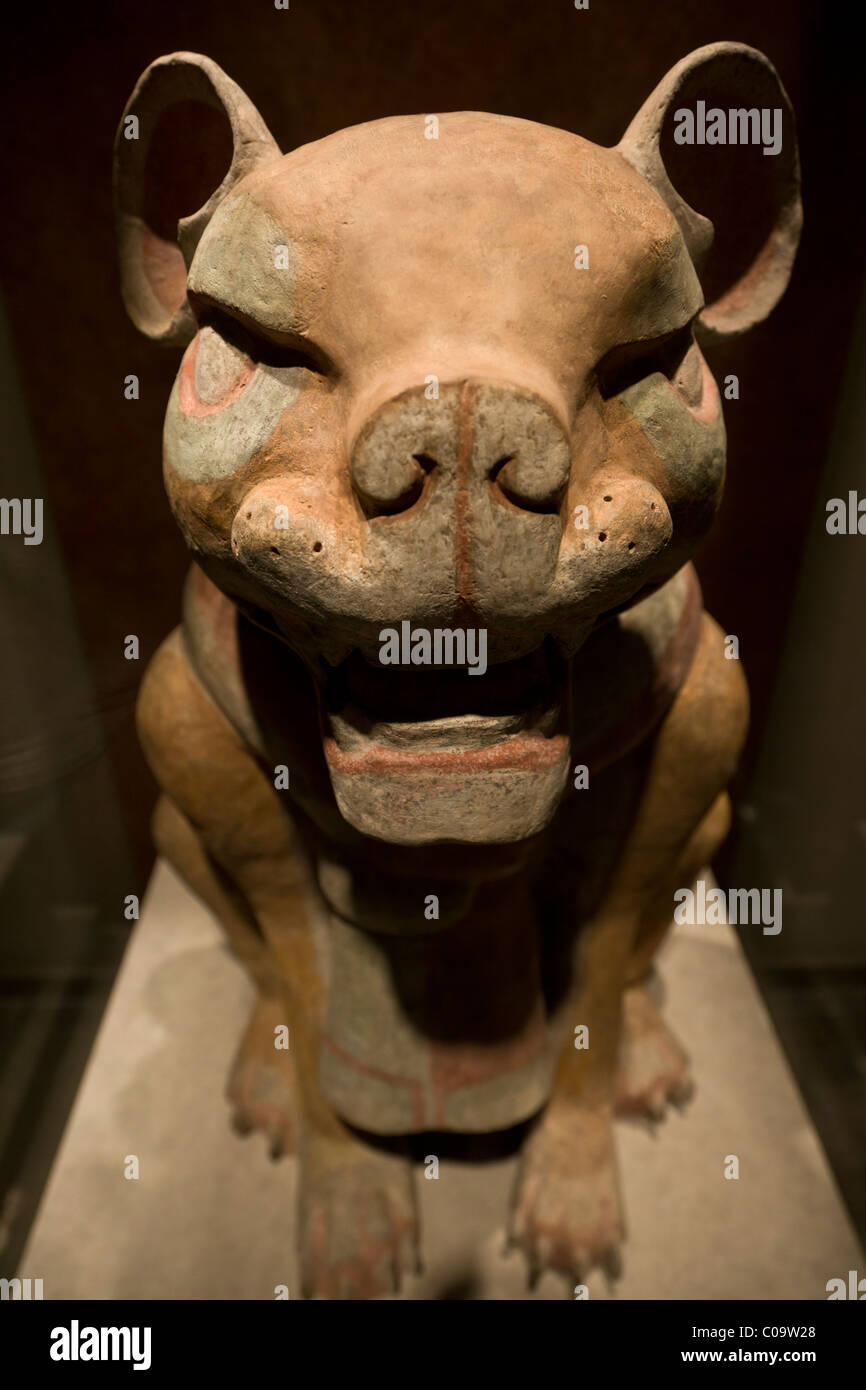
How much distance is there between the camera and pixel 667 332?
2.52ft

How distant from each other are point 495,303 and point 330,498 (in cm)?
17

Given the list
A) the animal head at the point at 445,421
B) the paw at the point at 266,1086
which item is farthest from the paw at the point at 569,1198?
the animal head at the point at 445,421

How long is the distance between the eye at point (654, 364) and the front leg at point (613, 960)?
1.22 ft

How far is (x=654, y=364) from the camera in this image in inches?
31.2

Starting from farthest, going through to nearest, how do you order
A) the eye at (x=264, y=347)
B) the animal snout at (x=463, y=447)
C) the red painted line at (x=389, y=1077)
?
the red painted line at (x=389, y=1077) < the eye at (x=264, y=347) < the animal snout at (x=463, y=447)

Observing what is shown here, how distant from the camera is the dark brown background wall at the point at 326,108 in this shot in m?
1.08

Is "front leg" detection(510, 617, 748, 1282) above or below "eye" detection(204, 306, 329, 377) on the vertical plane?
below

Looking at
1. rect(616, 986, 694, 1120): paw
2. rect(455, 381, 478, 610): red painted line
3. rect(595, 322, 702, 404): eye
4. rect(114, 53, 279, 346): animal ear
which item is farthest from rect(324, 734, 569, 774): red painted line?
rect(616, 986, 694, 1120): paw

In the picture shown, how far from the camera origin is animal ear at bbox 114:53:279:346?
0.88 metres

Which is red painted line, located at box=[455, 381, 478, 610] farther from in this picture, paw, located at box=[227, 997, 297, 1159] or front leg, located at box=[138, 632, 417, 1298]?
paw, located at box=[227, 997, 297, 1159]

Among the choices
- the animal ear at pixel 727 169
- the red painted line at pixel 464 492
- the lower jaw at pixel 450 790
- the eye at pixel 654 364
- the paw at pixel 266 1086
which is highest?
the animal ear at pixel 727 169

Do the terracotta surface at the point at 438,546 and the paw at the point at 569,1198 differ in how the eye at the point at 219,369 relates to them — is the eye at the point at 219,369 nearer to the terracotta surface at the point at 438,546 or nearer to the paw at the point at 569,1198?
the terracotta surface at the point at 438,546

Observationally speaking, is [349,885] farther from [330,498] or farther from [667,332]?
[667,332]

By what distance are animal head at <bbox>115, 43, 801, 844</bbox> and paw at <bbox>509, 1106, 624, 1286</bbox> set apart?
693mm
